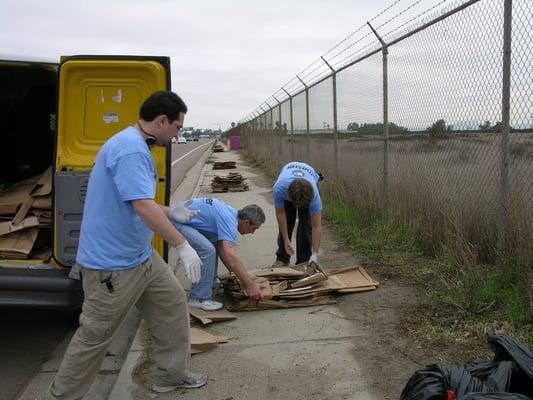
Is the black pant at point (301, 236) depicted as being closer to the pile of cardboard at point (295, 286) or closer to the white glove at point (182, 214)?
the pile of cardboard at point (295, 286)

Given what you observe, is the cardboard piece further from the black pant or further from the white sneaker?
the black pant

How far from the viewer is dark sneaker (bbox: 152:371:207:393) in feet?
11.7

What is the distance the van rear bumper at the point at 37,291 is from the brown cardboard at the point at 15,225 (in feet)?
2.57

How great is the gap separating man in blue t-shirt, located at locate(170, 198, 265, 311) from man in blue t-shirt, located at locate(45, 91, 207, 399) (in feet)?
4.98

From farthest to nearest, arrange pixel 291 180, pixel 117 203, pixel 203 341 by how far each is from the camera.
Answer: pixel 291 180
pixel 203 341
pixel 117 203

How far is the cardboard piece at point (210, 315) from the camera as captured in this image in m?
4.65

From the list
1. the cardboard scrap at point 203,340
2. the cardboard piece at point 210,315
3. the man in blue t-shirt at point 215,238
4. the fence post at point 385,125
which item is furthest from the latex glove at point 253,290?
the fence post at point 385,125

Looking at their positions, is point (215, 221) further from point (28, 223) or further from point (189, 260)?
point (189, 260)

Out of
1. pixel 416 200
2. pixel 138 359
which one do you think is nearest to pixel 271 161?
pixel 416 200

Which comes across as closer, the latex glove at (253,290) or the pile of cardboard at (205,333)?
the pile of cardboard at (205,333)

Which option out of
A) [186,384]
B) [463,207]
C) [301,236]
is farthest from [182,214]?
[463,207]

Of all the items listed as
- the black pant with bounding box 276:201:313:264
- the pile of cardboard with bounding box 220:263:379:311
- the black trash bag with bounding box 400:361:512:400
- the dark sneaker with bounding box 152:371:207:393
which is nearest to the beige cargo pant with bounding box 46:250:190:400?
the dark sneaker with bounding box 152:371:207:393

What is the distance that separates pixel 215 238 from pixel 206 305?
1.93ft

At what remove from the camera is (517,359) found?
284cm
